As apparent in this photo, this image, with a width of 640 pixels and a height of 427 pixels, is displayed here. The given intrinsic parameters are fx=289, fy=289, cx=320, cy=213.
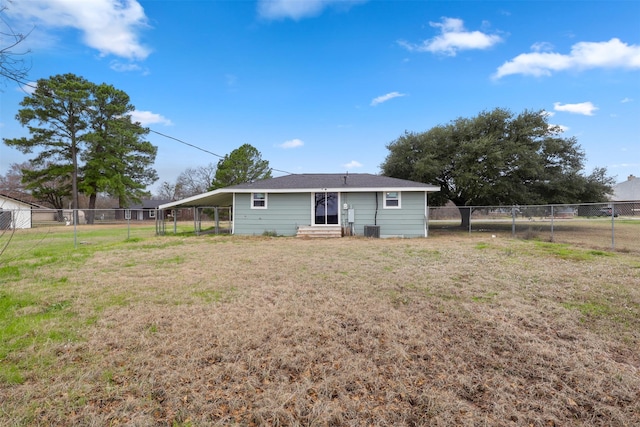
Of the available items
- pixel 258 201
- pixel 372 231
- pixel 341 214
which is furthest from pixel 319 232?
pixel 258 201

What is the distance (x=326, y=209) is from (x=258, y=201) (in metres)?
3.32

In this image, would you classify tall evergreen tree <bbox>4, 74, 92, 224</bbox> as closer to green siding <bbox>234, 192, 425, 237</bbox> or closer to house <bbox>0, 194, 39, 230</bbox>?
house <bbox>0, 194, 39, 230</bbox>

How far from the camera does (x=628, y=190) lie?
46.4m

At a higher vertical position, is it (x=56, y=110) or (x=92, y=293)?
(x=56, y=110)

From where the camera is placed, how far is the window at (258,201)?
13953 millimetres

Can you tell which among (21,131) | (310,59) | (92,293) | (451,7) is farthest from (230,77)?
(21,131)

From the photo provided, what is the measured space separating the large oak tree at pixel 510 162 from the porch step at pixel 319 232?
7.54 meters

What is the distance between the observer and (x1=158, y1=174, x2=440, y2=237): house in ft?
43.7

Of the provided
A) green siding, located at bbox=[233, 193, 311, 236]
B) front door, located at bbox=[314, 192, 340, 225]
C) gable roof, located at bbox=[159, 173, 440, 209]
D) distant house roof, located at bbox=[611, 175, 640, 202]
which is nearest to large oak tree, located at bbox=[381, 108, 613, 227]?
gable roof, located at bbox=[159, 173, 440, 209]

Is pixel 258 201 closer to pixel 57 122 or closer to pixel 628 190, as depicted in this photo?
pixel 57 122

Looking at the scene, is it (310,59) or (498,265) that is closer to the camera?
(498,265)

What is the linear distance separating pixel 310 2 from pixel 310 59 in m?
3.71

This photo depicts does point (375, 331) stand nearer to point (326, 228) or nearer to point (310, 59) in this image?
point (326, 228)

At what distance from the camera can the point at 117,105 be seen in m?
29.0
